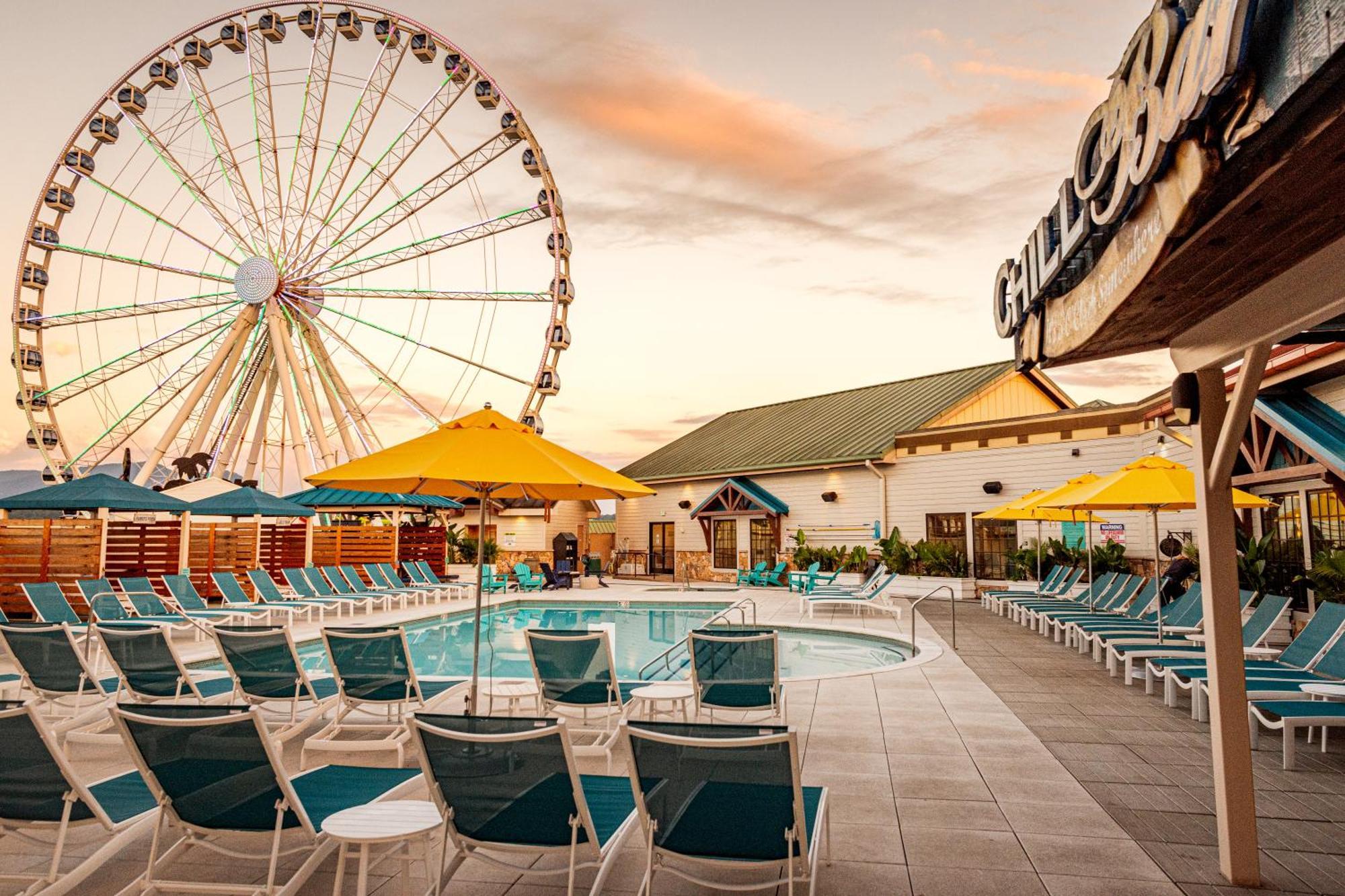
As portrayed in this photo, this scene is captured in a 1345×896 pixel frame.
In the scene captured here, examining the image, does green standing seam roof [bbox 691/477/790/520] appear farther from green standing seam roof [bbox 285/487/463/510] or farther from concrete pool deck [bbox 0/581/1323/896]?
concrete pool deck [bbox 0/581/1323/896]

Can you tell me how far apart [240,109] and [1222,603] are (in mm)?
22185

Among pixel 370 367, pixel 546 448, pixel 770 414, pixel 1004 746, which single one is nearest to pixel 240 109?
pixel 370 367

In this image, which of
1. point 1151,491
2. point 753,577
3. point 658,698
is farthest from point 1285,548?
point 753,577

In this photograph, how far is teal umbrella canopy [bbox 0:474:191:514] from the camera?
10906 millimetres

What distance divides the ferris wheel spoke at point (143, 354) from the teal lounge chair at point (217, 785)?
19.2 m

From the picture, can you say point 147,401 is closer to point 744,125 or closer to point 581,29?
point 581,29

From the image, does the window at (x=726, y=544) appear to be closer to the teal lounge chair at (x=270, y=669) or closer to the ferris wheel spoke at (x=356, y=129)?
the ferris wheel spoke at (x=356, y=129)

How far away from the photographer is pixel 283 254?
19766mm

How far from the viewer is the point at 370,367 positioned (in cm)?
1964

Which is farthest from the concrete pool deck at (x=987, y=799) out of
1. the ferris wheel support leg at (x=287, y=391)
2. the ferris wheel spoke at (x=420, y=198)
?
the ferris wheel spoke at (x=420, y=198)

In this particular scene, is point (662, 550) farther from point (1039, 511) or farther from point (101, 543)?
point (101, 543)

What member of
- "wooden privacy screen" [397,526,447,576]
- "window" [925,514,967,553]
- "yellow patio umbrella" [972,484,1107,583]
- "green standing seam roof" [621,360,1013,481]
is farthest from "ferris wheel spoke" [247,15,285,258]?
"yellow patio umbrella" [972,484,1107,583]

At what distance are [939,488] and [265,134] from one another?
17.4 meters

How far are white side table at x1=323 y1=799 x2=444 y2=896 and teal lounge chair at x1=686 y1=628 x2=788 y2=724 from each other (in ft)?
8.32
